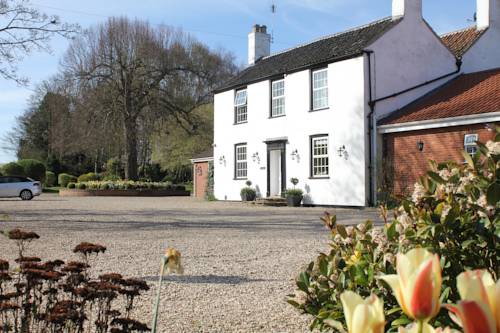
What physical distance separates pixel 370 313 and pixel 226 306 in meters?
5.13

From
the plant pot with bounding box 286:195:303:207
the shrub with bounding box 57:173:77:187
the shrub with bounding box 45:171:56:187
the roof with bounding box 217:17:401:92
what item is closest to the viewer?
the roof with bounding box 217:17:401:92

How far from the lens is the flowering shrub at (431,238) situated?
286 cm

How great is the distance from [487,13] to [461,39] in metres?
1.83

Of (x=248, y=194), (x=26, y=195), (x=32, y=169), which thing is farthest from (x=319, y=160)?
(x=32, y=169)

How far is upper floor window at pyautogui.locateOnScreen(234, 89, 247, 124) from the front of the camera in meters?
27.8

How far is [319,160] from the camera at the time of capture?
2341 cm

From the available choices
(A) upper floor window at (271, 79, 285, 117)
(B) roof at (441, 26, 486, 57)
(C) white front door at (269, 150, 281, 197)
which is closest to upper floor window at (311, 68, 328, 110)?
(A) upper floor window at (271, 79, 285, 117)

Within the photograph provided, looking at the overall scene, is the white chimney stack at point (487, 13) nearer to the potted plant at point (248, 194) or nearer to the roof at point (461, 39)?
the roof at point (461, 39)

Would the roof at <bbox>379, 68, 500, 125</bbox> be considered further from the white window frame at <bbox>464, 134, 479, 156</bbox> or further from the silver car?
the silver car

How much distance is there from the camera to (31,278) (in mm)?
3529

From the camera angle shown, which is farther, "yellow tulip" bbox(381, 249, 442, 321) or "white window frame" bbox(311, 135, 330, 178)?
"white window frame" bbox(311, 135, 330, 178)

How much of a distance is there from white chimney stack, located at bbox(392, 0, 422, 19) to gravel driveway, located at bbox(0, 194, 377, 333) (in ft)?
32.6

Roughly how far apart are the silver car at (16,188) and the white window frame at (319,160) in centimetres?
1623

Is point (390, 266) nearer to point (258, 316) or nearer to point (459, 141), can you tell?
point (258, 316)
